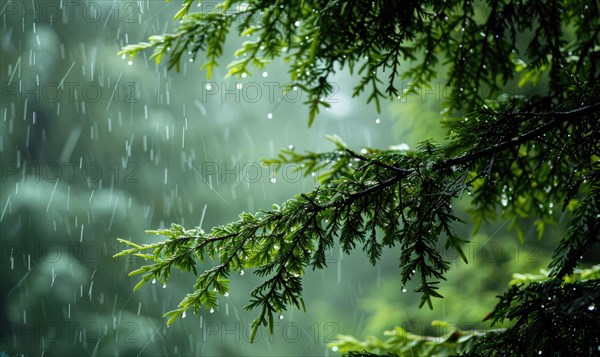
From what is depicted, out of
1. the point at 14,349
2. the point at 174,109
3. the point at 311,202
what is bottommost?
the point at 14,349

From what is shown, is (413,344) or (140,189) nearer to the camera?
(413,344)

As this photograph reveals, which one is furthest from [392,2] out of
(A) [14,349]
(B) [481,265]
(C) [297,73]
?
(A) [14,349]

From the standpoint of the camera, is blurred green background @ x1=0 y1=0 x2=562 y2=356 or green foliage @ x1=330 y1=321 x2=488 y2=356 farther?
blurred green background @ x1=0 y1=0 x2=562 y2=356

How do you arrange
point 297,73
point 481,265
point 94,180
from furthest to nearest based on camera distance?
point 94,180
point 481,265
point 297,73

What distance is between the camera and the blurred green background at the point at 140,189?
762cm

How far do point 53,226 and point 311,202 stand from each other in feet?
24.6

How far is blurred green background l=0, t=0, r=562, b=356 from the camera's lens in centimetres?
762

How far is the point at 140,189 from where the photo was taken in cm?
991

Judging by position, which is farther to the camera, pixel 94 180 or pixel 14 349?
pixel 94 180

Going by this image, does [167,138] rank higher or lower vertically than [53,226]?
higher

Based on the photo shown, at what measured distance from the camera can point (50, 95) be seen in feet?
31.5

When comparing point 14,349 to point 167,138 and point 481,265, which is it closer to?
point 167,138

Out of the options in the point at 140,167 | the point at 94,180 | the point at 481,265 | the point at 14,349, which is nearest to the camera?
the point at 481,265

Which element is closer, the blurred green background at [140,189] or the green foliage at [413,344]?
the green foliage at [413,344]
